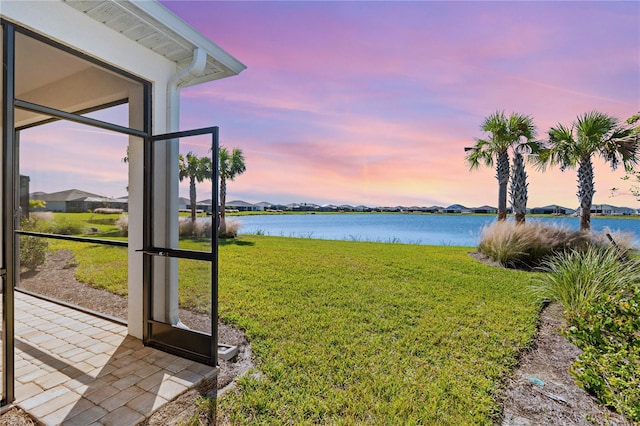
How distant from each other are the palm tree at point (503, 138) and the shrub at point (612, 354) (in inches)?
391

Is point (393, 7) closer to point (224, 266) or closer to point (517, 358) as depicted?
point (517, 358)

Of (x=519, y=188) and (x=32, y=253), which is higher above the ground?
(x=519, y=188)

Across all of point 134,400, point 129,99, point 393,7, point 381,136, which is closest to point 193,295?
point 134,400

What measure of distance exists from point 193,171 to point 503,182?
38.7ft

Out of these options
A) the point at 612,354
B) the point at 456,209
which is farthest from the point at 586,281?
the point at 456,209

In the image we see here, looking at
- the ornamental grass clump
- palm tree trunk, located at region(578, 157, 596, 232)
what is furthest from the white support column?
palm tree trunk, located at region(578, 157, 596, 232)

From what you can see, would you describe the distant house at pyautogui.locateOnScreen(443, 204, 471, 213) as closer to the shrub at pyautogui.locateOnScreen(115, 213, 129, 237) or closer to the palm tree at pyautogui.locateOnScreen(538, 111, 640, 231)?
the palm tree at pyautogui.locateOnScreen(538, 111, 640, 231)

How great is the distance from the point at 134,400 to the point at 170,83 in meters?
3.13

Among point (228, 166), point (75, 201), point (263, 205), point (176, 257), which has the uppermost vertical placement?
point (228, 166)

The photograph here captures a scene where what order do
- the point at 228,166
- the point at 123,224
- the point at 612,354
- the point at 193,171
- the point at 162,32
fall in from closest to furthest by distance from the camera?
the point at 612,354 → the point at 162,32 → the point at 193,171 → the point at 123,224 → the point at 228,166

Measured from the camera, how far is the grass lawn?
87.8 inches

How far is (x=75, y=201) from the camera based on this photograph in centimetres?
453

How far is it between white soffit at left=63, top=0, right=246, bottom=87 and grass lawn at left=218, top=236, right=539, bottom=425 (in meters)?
3.20

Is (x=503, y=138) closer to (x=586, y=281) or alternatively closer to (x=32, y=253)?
(x=586, y=281)
